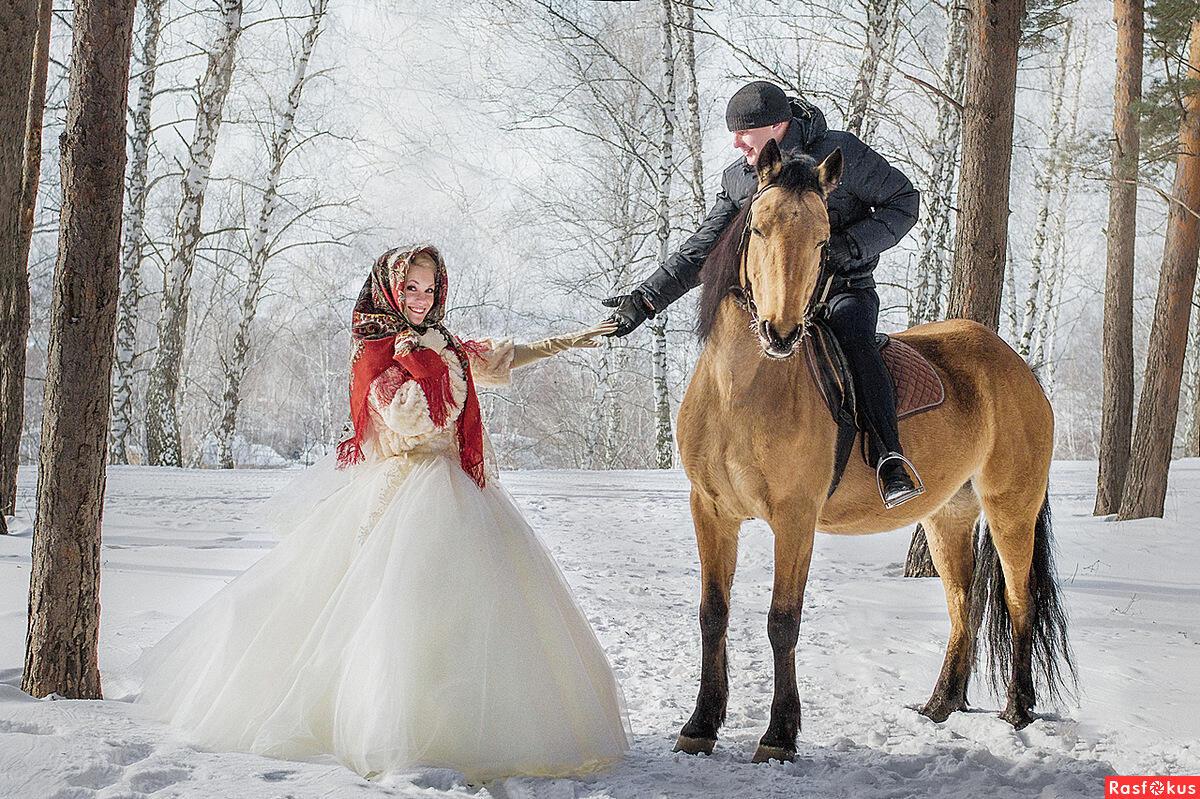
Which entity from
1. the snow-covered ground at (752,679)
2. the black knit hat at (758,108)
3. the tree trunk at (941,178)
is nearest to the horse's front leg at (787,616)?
the snow-covered ground at (752,679)

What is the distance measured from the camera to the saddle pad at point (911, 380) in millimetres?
4242

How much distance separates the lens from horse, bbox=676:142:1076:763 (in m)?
3.52

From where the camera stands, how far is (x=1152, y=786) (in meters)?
3.30

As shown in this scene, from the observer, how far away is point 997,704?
183 inches

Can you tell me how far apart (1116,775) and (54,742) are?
3.79m

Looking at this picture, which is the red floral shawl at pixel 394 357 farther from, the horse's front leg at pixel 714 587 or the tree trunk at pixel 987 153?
the tree trunk at pixel 987 153

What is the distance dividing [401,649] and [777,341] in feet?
5.70

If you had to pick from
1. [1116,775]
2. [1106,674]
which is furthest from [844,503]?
[1106,674]

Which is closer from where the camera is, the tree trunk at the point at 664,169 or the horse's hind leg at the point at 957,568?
the horse's hind leg at the point at 957,568

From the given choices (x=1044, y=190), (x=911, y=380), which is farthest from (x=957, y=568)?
(x=1044, y=190)

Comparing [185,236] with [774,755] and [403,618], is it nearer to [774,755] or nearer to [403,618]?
[403,618]

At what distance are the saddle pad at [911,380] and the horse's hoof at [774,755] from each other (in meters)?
1.56

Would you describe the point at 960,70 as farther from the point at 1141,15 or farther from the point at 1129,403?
the point at 1129,403

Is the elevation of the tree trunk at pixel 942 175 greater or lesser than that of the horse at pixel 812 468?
greater
